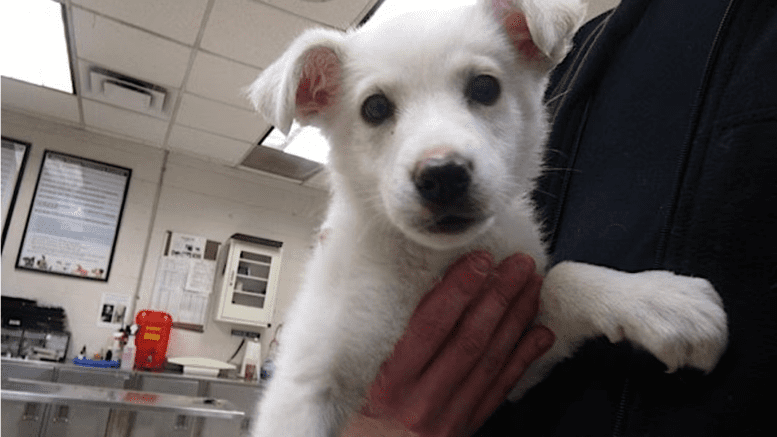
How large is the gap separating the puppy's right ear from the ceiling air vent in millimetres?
4391

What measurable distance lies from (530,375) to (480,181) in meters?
0.35

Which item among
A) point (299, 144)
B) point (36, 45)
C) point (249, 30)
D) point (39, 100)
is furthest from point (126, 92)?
point (249, 30)

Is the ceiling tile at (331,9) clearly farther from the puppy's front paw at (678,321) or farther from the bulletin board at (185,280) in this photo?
the bulletin board at (185,280)

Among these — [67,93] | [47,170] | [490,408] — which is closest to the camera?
[490,408]

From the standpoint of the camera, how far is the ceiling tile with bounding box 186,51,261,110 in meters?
4.45

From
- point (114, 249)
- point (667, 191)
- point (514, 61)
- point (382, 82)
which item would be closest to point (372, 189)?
point (382, 82)

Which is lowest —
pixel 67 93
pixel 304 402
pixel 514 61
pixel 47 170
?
pixel 304 402

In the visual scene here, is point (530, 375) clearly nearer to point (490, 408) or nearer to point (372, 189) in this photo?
point (490, 408)

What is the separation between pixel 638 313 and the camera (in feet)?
2.40

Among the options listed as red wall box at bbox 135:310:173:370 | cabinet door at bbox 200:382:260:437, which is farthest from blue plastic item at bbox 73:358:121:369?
cabinet door at bbox 200:382:260:437

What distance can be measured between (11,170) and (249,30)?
3.89m

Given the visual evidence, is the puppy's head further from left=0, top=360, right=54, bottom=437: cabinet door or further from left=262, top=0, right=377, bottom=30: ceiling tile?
left=0, top=360, right=54, bottom=437: cabinet door

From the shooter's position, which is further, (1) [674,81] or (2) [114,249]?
(2) [114,249]

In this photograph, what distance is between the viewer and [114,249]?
6473mm
